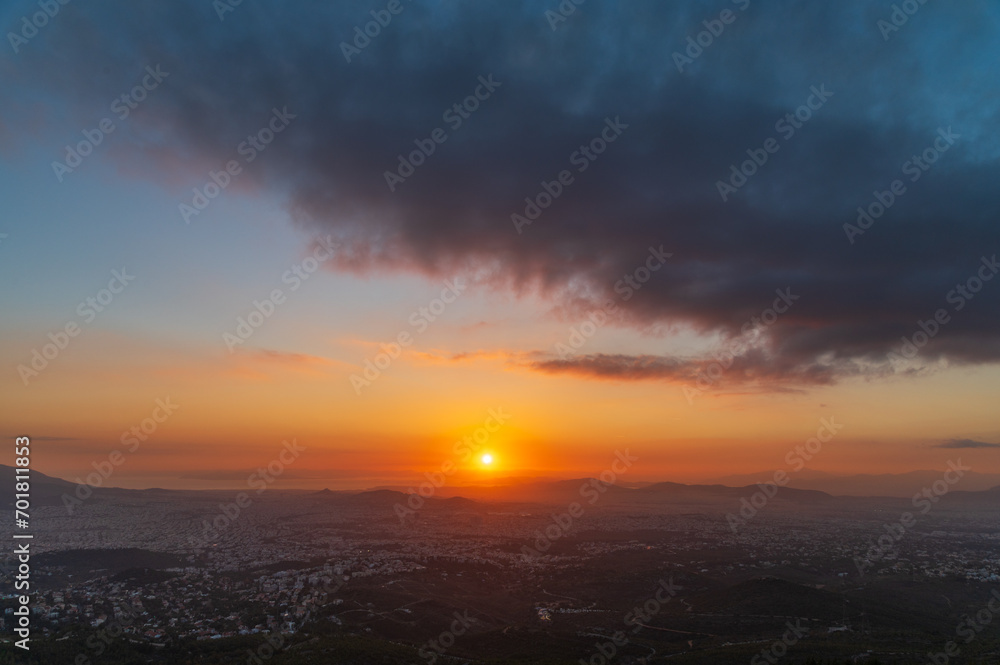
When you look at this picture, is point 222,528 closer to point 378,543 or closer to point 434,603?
point 378,543

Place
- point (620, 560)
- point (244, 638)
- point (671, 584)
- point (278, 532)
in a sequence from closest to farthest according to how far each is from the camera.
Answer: point (244, 638) < point (671, 584) < point (620, 560) < point (278, 532)

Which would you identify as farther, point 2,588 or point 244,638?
point 2,588

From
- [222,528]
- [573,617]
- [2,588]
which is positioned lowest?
[573,617]

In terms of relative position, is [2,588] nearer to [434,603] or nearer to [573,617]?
[434,603]

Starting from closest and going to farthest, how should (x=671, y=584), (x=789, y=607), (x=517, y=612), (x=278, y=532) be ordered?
1. (x=789, y=607)
2. (x=517, y=612)
3. (x=671, y=584)
4. (x=278, y=532)

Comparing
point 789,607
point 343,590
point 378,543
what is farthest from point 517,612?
point 378,543

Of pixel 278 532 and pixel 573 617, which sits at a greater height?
pixel 278 532

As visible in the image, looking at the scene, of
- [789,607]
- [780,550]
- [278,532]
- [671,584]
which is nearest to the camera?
[789,607]

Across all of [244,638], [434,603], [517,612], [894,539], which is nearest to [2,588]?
[244,638]

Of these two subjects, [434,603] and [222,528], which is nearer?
[434,603]
